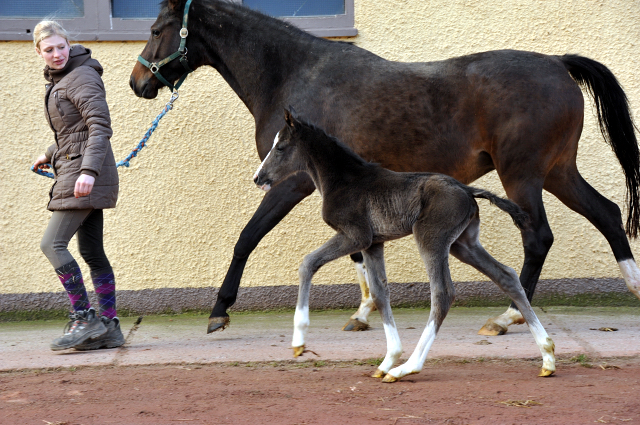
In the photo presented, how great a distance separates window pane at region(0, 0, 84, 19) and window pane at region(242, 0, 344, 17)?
143 cm

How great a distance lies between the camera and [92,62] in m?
4.40

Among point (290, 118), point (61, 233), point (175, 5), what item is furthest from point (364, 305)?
point (175, 5)

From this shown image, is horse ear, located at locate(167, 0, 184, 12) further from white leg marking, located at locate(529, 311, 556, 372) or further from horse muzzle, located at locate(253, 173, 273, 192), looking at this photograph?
white leg marking, located at locate(529, 311, 556, 372)

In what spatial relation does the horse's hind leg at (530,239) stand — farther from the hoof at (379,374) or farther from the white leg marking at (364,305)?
the hoof at (379,374)

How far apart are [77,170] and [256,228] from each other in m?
1.20

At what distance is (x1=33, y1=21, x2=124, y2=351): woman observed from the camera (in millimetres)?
4148

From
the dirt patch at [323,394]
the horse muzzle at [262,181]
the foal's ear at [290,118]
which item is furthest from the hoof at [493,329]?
the foal's ear at [290,118]

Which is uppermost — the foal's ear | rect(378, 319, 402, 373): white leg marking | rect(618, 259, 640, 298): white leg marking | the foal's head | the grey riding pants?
the foal's ear

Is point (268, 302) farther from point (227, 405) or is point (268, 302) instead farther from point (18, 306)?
point (227, 405)

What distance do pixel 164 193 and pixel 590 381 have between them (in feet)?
12.2

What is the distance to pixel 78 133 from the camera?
425cm

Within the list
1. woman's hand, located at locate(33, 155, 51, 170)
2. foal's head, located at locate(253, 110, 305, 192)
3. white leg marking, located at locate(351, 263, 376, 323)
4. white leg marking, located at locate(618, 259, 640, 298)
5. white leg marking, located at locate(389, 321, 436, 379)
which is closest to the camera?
white leg marking, located at locate(389, 321, 436, 379)

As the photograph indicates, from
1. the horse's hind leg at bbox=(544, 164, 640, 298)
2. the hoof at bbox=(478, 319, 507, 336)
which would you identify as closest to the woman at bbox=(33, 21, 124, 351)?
the hoof at bbox=(478, 319, 507, 336)

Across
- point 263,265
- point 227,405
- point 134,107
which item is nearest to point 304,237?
point 263,265
